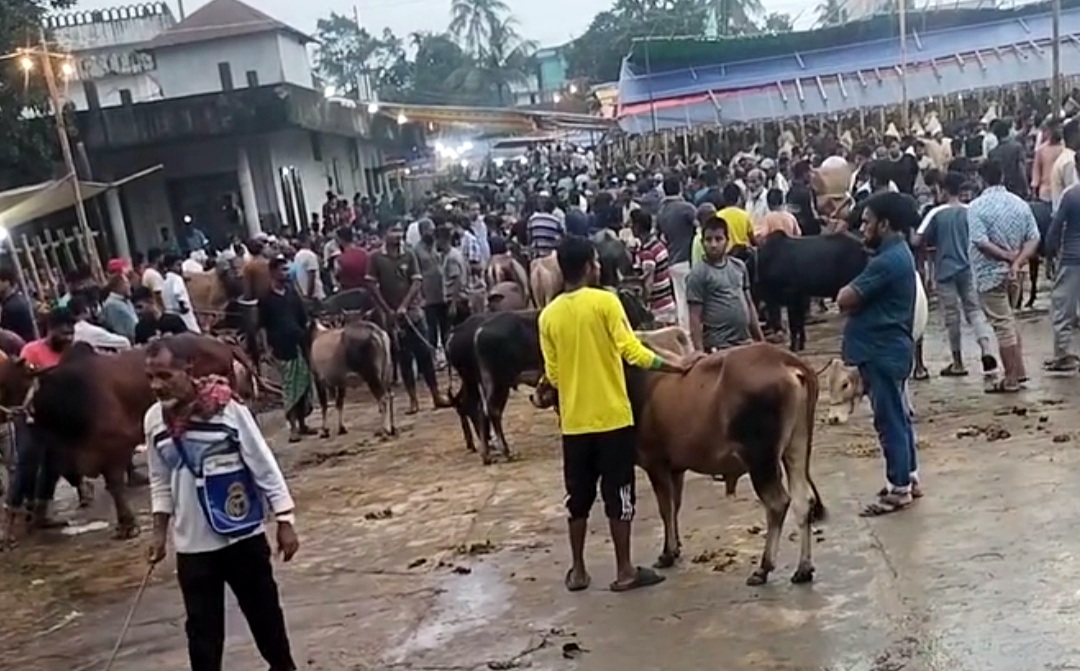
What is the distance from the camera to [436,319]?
564 inches

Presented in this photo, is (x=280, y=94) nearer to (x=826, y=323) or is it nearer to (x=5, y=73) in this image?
(x=5, y=73)

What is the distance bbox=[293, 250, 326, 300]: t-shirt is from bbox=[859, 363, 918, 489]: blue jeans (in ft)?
33.8

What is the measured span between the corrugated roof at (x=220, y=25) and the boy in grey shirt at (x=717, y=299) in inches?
1249

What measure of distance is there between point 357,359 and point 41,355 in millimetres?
3135

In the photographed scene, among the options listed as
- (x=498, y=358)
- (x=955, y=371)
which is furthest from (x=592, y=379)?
(x=955, y=371)

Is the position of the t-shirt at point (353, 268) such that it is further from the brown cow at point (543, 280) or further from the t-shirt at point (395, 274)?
Answer: the brown cow at point (543, 280)

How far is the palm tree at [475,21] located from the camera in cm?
7194

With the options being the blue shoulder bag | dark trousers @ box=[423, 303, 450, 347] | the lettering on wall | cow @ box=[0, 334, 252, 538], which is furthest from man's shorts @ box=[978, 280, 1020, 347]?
the lettering on wall

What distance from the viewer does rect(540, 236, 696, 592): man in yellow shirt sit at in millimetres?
6383

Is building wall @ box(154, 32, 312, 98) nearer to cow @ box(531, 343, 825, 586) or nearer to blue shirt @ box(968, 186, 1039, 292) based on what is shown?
blue shirt @ box(968, 186, 1039, 292)

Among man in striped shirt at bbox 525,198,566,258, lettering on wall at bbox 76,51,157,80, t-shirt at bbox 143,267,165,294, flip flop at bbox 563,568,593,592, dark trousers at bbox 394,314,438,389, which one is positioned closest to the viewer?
flip flop at bbox 563,568,593,592

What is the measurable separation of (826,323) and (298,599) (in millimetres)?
9034

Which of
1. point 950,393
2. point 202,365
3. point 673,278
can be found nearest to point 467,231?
point 673,278

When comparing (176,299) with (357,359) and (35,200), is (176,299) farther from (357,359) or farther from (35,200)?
(35,200)
